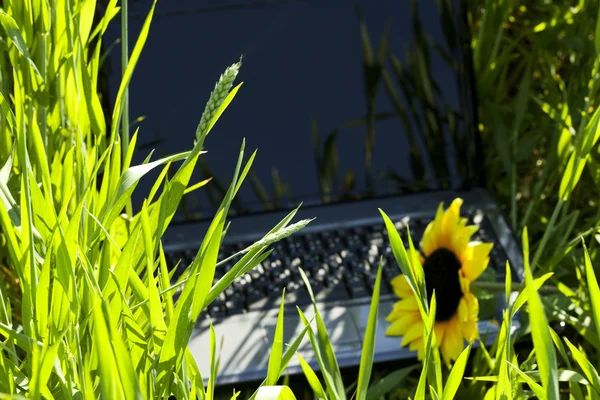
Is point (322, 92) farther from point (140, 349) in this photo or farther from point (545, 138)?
point (140, 349)

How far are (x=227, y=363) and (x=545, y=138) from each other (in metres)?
0.34

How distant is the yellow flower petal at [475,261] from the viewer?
478 mm

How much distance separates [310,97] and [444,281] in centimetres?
28

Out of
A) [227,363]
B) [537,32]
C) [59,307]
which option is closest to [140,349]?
[59,307]

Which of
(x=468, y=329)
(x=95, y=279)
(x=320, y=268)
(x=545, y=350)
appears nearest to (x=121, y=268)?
(x=95, y=279)

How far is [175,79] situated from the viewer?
2.31ft

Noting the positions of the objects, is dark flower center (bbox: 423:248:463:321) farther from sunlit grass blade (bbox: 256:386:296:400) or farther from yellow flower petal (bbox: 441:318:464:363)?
sunlit grass blade (bbox: 256:386:296:400)

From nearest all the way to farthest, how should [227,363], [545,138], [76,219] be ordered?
[76,219] → [227,363] → [545,138]

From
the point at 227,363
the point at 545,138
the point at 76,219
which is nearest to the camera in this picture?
the point at 76,219

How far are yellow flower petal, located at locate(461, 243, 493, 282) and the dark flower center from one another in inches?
0.5

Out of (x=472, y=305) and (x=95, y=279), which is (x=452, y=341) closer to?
(x=472, y=305)

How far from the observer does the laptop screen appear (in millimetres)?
706

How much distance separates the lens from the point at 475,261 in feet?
1.58

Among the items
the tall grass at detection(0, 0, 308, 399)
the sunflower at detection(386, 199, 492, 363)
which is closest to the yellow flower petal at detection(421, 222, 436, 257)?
the sunflower at detection(386, 199, 492, 363)
